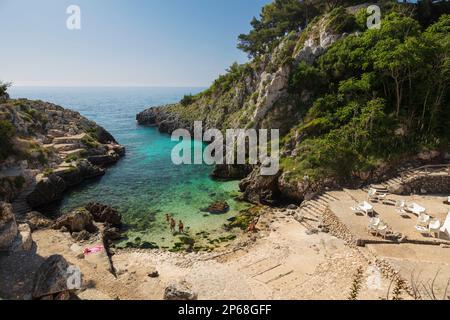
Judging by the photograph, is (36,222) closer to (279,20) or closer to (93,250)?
(93,250)

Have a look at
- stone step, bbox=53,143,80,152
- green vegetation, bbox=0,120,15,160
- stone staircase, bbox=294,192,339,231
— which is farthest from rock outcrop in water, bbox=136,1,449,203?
green vegetation, bbox=0,120,15,160

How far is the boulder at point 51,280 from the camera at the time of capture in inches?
514

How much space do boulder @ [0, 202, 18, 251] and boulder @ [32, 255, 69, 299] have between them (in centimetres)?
610

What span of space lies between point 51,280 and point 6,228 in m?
7.38

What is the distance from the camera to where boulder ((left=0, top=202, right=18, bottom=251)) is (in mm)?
17516

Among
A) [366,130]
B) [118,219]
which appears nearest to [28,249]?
[118,219]

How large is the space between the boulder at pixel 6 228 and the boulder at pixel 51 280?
6098 millimetres

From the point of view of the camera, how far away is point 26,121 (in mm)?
46375

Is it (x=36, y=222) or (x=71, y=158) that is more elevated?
(x=71, y=158)

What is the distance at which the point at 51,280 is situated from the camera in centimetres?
1318

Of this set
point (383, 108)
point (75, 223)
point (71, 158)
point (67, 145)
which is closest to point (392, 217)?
point (383, 108)

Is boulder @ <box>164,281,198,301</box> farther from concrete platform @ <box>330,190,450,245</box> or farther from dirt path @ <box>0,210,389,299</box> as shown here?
concrete platform @ <box>330,190,450,245</box>

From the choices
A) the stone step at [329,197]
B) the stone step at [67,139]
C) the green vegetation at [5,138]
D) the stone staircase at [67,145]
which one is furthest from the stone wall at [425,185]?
the stone step at [67,139]
